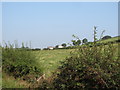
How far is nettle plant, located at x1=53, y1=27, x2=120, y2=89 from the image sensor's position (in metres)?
4.05

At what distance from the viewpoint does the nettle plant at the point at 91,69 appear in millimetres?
4055

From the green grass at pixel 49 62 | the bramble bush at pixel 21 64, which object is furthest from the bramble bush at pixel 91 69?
the bramble bush at pixel 21 64

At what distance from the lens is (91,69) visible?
4145mm

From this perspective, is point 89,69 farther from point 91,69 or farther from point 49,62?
point 49,62

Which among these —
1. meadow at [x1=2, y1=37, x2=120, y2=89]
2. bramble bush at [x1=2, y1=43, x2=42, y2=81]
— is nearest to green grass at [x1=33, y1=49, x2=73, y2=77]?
bramble bush at [x1=2, y1=43, x2=42, y2=81]

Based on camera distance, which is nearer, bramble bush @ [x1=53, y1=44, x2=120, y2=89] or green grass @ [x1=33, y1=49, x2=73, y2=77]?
bramble bush @ [x1=53, y1=44, x2=120, y2=89]

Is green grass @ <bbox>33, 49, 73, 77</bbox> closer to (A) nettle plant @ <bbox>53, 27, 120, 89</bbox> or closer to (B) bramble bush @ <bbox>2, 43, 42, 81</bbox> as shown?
(B) bramble bush @ <bbox>2, 43, 42, 81</bbox>

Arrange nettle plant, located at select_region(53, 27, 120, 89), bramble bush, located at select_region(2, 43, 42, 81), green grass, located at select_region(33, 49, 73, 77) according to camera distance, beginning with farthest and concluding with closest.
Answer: bramble bush, located at select_region(2, 43, 42, 81) → green grass, located at select_region(33, 49, 73, 77) → nettle plant, located at select_region(53, 27, 120, 89)

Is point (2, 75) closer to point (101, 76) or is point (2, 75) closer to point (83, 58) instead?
point (83, 58)

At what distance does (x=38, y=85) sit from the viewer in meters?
5.42

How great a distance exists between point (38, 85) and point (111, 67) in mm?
2223

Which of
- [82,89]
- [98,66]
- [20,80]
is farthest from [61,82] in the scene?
[20,80]

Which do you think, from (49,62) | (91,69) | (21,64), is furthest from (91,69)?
(49,62)

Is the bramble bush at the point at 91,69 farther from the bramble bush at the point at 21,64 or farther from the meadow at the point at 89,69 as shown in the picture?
the bramble bush at the point at 21,64
